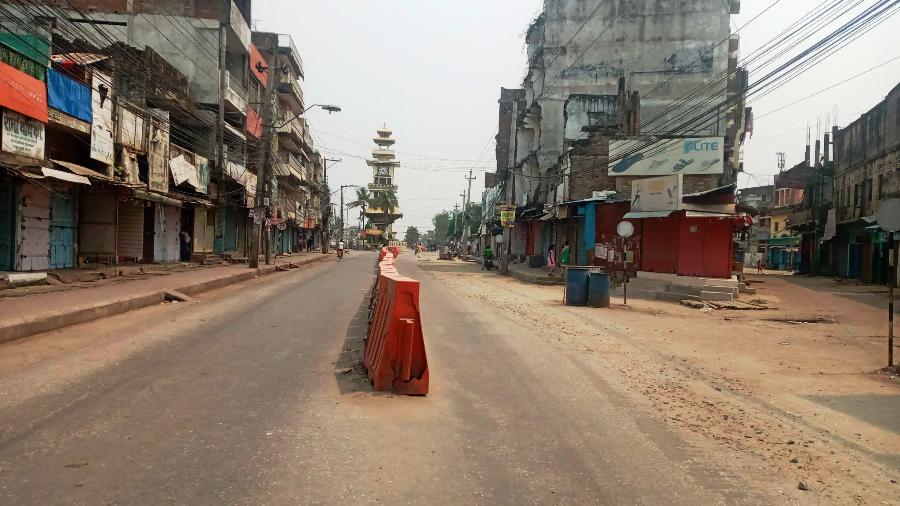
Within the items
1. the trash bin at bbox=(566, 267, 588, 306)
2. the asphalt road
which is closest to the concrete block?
the trash bin at bbox=(566, 267, 588, 306)

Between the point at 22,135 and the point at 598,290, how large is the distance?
15600mm

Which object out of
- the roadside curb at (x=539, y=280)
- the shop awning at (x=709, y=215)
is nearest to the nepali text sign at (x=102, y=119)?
the roadside curb at (x=539, y=280)

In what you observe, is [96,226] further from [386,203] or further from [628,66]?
[386,203]

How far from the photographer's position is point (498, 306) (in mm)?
16469

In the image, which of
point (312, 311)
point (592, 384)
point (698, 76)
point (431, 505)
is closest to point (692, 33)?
point (698, 76)

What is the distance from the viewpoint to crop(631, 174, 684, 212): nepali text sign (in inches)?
859

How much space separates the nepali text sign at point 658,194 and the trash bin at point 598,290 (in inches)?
245

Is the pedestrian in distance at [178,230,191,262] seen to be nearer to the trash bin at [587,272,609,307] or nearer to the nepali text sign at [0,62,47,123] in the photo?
the nepali text sign at [0,62,47,123]

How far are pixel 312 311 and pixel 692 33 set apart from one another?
126 feet

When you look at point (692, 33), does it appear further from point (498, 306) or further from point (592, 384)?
point (592, 384)

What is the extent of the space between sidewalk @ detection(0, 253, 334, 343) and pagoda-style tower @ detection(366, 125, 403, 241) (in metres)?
90.6

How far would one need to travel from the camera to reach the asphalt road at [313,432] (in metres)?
3.83

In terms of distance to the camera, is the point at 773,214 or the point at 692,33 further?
the point at 773,214

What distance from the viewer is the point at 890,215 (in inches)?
341
